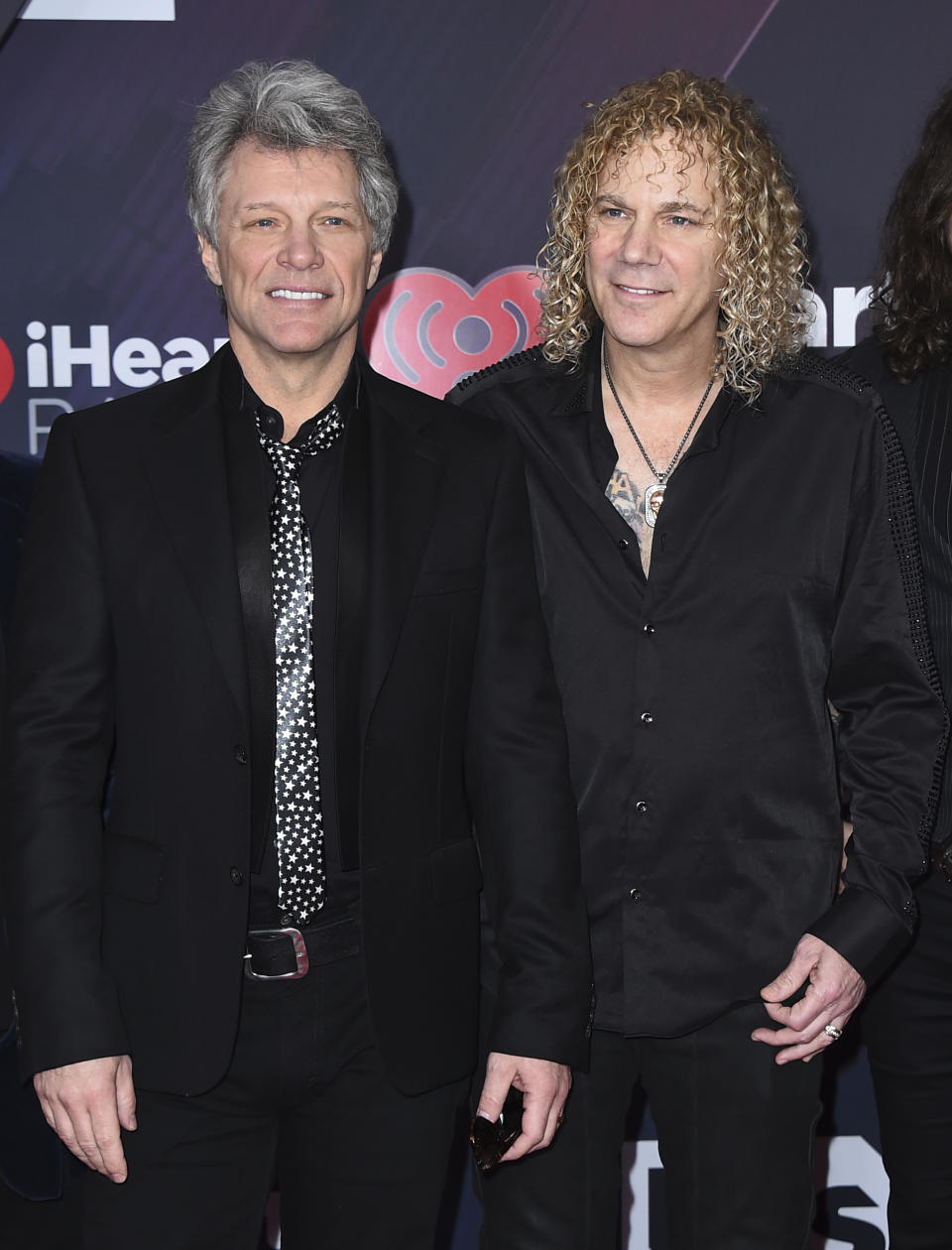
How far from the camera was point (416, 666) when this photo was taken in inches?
71.0

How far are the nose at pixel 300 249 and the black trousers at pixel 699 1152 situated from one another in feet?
4.00

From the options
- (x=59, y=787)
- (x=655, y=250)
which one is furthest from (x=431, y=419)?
(x=59, y=787)

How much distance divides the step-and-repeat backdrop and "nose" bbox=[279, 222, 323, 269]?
1.00 metres

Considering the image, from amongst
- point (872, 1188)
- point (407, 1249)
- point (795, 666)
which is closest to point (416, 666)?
point (795, 666)

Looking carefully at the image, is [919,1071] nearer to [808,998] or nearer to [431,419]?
[808,998]

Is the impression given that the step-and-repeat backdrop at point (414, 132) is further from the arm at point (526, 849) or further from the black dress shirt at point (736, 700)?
the arm at point (526, 849)

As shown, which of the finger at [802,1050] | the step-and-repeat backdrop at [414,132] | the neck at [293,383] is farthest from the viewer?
the step-and-repeat backdrop at [414,132]

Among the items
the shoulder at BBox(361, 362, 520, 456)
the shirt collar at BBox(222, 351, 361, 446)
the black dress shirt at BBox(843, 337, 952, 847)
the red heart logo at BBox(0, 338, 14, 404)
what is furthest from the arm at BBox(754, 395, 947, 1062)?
the red heart logo at BBox(0, 338, 14, 404)

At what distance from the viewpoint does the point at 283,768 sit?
175cm

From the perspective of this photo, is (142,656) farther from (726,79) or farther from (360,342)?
(726,79)

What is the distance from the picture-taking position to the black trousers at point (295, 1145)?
175 cm

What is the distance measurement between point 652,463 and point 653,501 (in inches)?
2.9

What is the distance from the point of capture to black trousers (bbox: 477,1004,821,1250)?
198cm

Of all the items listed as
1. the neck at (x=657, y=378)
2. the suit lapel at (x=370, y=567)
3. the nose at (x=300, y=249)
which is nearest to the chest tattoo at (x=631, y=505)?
the neck at (x=657, y=378)
